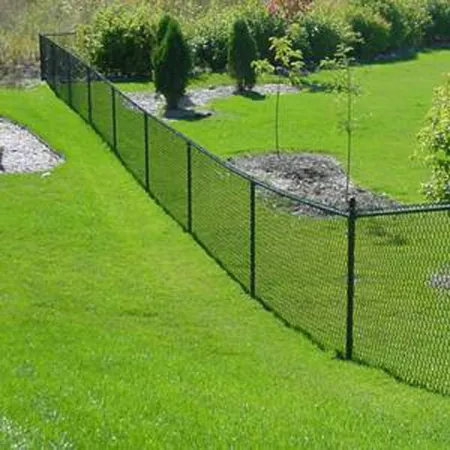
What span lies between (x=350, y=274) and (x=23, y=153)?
35.3 feet

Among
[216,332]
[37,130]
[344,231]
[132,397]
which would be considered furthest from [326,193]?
[132,397]

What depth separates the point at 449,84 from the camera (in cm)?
1380

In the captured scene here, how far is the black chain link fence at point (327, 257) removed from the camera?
10.2 m

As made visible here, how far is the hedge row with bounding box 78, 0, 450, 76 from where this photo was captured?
28.3 meters

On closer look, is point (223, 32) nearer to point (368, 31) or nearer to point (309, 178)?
point (368, 31)

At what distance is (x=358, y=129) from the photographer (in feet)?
72.9

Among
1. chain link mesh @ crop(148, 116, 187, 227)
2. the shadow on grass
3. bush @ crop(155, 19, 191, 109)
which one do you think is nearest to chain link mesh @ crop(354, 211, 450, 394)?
chain link mesh @ crop(148, 116, 187, 227)

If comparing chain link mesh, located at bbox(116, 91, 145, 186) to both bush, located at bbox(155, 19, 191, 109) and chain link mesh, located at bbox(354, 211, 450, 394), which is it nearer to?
bush, located at bbox(155, 19, 191, 109)

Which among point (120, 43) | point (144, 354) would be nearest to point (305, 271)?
point (144, 354)

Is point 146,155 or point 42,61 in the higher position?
point 42,61

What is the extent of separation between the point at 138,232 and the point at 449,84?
4.89 m

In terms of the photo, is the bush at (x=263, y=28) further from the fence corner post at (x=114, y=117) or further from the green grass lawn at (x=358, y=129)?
the fence corner post at (x=114, y=117)

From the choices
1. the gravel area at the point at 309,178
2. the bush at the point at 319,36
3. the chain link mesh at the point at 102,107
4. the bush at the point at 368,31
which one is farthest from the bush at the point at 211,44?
the gravel area at the point at 309,178

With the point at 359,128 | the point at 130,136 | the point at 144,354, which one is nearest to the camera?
the point at 144,354
